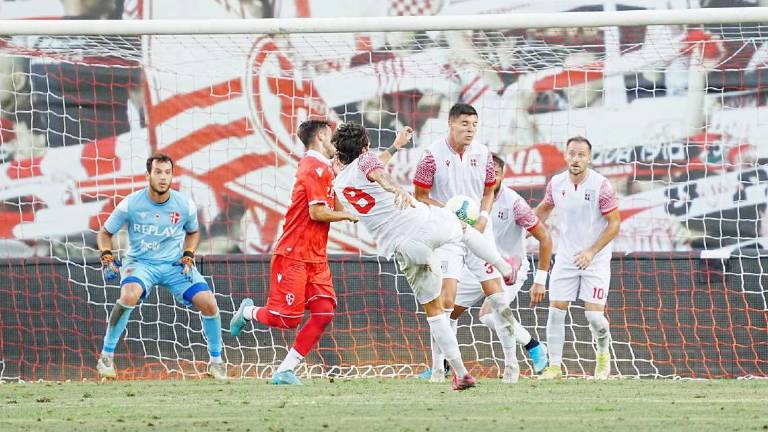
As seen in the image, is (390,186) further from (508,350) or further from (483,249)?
(508,350)

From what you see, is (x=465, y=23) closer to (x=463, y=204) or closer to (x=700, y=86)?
(x=463, y=204)

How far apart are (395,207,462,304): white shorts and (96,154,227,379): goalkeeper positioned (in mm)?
2812

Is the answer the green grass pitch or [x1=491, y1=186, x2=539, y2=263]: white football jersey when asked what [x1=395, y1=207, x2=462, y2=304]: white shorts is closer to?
the green grass pitch

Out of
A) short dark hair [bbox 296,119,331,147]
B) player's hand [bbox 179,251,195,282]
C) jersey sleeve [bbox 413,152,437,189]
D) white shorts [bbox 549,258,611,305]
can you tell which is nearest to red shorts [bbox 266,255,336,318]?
short dark hair [bbox 296,119,331,147]

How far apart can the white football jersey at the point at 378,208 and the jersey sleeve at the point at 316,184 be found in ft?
3.18

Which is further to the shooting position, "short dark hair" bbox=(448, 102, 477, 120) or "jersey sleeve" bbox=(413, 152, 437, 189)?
"jersey sleeve" bbox=(413, 152, 437, 189)

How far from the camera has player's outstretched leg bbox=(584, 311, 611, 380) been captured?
10.3 meters

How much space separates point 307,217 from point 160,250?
5.23 ft

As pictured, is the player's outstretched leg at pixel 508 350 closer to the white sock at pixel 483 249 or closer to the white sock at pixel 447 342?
the white sock at pixel 483 249

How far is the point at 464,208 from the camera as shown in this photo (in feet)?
28.5

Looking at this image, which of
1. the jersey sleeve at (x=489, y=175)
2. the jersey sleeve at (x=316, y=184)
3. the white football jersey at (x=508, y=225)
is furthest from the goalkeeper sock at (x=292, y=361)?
the white football jersey at (x=508, y=225)

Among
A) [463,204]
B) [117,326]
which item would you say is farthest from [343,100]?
[463,204]

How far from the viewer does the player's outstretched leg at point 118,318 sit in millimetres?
10312

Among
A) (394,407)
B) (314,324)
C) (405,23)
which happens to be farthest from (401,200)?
(405,23)
